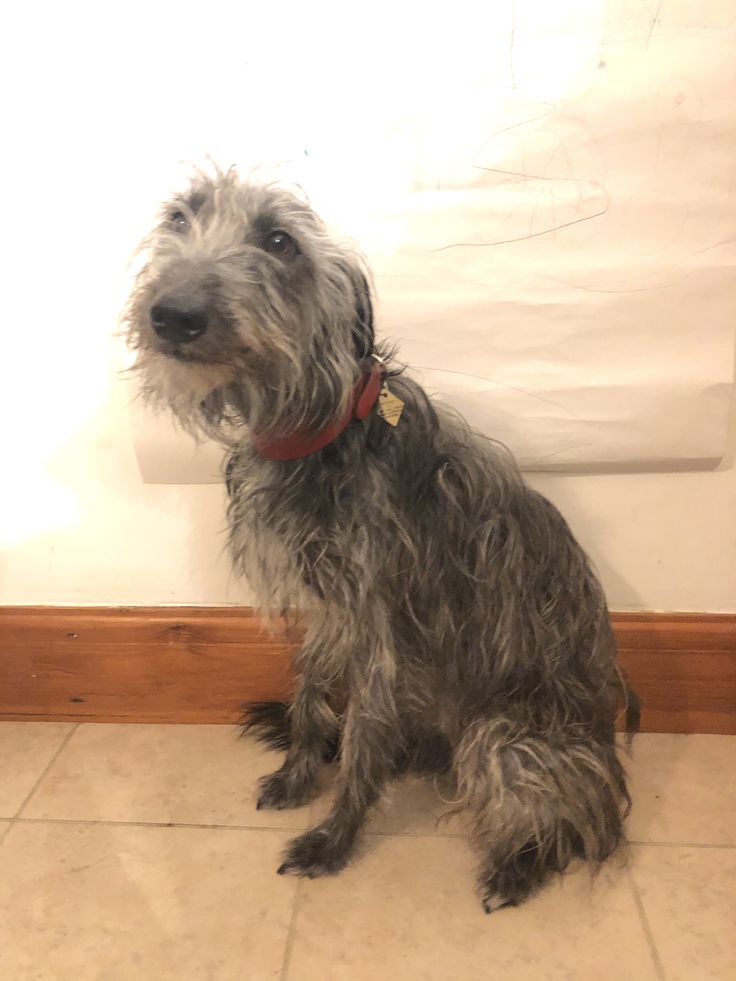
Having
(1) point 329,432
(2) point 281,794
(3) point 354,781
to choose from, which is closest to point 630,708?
(3) point 354,781

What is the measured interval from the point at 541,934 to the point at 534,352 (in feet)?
3.14

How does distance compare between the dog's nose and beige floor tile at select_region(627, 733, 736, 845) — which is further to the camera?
beige floor tile at select_region(627, 733, 736, 845)

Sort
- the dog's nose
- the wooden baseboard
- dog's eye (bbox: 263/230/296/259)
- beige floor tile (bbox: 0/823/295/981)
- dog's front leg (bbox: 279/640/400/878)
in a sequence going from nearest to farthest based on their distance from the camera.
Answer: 1. the dog's nose
2. dog's eye (bbox: 263/230/296/259)
3. beige floor tile (bbox: 0/823/295/981)
4. dog's front leg (bbox: 279/640/400/878)
5. the wooden baseboard

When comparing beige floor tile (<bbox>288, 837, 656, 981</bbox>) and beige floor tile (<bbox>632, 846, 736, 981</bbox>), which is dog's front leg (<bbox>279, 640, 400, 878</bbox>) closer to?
beige floor tile (<bbox>288, 837, 656, 981</bbox>)

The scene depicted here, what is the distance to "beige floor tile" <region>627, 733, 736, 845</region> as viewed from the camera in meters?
1.33

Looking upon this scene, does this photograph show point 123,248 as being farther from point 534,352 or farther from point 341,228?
point 534,352

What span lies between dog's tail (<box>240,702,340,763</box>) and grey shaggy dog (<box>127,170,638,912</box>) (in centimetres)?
25

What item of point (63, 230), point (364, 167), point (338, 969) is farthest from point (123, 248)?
point (338, 969)

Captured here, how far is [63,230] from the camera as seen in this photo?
1.31 meters

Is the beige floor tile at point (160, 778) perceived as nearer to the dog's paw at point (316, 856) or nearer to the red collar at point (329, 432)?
the dog's paw at point (316, 856)

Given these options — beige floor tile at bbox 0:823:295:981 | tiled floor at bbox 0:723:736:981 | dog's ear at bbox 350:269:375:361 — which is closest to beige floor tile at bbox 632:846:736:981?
tiled floor at bbox 0:723:736:981

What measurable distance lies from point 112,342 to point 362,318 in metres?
0.56

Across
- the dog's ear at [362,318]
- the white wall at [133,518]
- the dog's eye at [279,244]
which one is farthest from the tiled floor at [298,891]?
the dog's eye at [279,244]

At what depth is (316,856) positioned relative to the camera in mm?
1250
